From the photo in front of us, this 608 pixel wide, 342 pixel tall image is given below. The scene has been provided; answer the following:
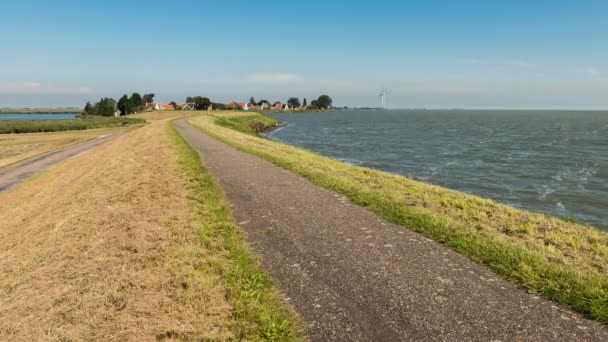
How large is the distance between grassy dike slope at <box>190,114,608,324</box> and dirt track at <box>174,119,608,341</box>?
1.36 feet

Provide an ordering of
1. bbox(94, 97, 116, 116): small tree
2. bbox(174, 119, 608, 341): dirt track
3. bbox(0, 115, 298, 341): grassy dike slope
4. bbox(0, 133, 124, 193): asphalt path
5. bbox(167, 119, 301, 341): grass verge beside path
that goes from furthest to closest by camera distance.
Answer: bbox(94, 97, 116, 116): small tree < bbox(0, 133, 124, 193): asphalt path < bbox(0, 115, 298, 341): grassy dike slope < bbox(167, 119, 301, 341): grass verge beside path < bbox(174, 119, 608, 341): dirt track

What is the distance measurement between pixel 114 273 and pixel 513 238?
31.7ft

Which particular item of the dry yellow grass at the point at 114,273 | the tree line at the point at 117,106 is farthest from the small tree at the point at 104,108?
the dry yellow grass at the point at 114,273

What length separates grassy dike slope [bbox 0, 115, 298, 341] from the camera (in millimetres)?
6004

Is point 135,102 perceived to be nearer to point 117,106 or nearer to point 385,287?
point 117,106

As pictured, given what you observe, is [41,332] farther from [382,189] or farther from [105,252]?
[382,189]

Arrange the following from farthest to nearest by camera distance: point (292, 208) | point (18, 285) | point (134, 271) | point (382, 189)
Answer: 1. point (382, 189)
2. point (292, 208)
3. point (18, 285)
4. point (134, 271)

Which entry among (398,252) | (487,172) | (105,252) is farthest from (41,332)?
(487,172)

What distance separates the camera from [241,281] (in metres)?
7.21

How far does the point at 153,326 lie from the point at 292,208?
6.79 meters

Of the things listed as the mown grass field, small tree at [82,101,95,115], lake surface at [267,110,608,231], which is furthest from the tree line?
lake surface at [267,110,608,231]

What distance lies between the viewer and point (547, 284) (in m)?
6.79

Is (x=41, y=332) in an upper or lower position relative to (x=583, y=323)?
lower

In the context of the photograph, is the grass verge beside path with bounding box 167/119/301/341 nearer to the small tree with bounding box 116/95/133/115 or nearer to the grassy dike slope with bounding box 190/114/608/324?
the grassy dike slope with bounding box 190/114/608/324
